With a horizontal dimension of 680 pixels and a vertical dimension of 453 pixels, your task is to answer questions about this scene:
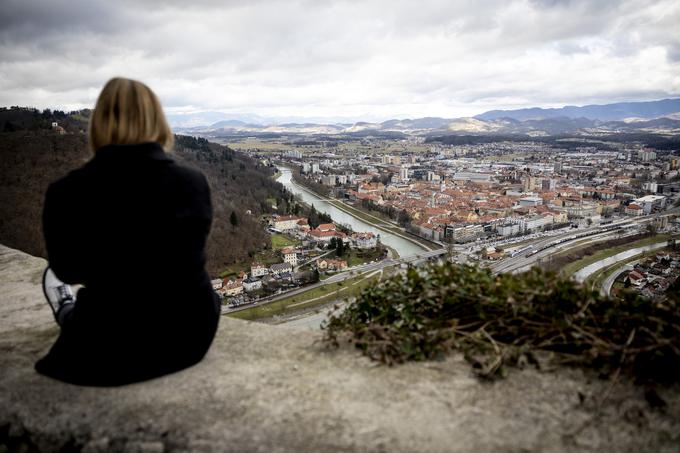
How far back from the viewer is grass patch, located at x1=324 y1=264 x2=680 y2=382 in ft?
4.62

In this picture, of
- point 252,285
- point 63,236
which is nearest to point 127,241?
point 63,236

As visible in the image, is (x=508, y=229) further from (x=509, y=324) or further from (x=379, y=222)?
(x=509, y=324)

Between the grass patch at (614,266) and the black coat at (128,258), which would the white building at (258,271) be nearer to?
the grass patch at (614,266)

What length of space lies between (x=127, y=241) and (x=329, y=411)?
2.66ft

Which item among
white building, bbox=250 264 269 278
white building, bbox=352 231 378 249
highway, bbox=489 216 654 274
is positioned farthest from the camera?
white building, bbox=352 231 378 249

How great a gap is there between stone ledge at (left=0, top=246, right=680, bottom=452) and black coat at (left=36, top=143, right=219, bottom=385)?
0.12 m

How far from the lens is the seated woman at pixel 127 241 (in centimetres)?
134

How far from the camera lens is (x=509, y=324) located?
1.70 metres

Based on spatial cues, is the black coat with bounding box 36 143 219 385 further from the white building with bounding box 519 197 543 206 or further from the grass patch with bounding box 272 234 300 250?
the white building with bounding box 519 197 543 206

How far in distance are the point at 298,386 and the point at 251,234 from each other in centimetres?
2605

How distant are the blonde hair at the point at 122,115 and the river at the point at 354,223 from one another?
73.7 feet

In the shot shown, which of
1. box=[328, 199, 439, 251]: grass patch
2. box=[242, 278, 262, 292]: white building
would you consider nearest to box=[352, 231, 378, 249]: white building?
box=[328, 199, 439, 251]: grass patch

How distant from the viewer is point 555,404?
1265mm

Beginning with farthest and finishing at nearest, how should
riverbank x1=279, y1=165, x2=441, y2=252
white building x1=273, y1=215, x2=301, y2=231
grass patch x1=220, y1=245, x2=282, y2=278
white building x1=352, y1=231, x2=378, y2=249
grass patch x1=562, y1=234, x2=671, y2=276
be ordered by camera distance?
white building x1=273, y1=215, x2=301, y2=231 < riverbank x1=279, y1=165, x2=441, y2=252 < white building x1=352, y1=231, x2=378, y2=249 < grass patch x1=220, y1=245, x2=282, y2=278 < grass patch x1=562, y1=234, x2=671, y2=276
